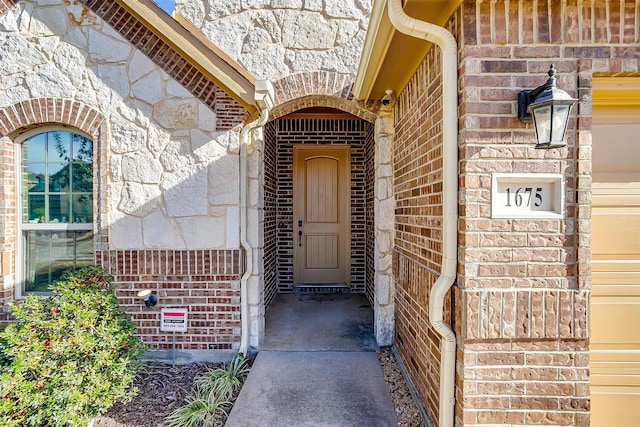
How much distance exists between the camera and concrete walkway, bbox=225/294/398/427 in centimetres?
244

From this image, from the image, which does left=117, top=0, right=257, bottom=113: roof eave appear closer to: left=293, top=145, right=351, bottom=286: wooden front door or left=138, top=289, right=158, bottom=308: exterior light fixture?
left=138, top=289, right=158, bottom=308: exterior light fixture

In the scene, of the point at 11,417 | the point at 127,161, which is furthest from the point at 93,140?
the point at 11,417

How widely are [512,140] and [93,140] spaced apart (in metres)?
3.62

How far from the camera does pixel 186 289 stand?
129 inches

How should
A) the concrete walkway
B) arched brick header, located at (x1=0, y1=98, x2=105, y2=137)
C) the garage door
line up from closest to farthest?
the garage door < the concrete walkway < arched brick header, located at (x1=0, y1=98, x2=105, y2=137)

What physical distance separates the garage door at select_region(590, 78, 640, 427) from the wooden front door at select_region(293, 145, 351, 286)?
372 cm

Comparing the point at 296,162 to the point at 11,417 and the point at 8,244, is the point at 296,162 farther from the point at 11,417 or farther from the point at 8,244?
the point at 11,417

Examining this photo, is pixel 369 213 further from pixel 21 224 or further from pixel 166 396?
pixel 21 224

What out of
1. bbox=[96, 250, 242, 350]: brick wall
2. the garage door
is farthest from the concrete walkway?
the garage door

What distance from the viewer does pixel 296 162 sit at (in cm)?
550

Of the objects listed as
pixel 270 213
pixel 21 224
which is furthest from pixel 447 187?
pixel 21 224

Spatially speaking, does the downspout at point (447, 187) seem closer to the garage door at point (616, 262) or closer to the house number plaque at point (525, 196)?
the house number plaque at point (525, 196)

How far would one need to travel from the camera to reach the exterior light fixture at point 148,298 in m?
3.20

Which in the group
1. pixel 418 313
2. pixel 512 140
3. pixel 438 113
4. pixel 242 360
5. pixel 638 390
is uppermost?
pixel 438 113
